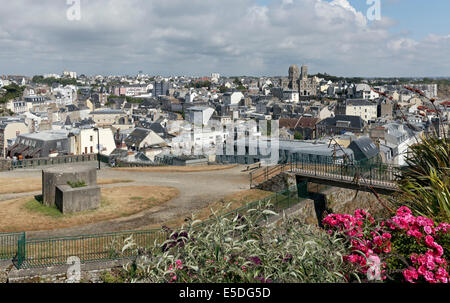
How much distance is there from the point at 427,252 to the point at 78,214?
13574 mm

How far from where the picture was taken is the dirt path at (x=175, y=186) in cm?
1502

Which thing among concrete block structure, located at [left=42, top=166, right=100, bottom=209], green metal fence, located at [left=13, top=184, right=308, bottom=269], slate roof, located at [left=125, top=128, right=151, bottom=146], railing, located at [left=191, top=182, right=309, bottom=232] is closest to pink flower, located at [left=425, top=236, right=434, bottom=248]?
green metal fence, located at [left=13, top=184, right=308, bottom=269]

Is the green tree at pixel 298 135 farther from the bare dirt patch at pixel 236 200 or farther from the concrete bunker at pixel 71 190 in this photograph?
the concrete bunker at pixel 71 190

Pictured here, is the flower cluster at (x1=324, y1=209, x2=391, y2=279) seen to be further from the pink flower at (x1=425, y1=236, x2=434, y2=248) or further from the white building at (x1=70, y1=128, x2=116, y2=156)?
the white building at (x1=70, y1=128, x2=116, y2=156)

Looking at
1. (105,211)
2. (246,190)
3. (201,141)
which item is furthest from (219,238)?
(201,141)

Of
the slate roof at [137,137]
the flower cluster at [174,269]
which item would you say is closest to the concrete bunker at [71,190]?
the flower cluster at [174,269]

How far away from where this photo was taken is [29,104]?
436ft

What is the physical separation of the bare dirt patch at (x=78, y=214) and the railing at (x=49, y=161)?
45.1ft

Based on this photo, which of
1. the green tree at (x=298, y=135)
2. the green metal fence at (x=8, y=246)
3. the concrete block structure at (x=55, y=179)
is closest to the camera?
the green metal fence at (x=8, y=246)

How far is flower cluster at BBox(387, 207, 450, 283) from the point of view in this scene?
581 centimetres

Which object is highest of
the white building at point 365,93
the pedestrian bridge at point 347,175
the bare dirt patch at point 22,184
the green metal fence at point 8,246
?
the white building at point 365,93

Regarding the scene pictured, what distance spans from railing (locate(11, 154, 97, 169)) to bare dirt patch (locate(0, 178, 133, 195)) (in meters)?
6.84

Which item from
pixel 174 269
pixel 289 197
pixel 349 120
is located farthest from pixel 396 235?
pixel 349 120

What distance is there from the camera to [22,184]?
74.3 feet
